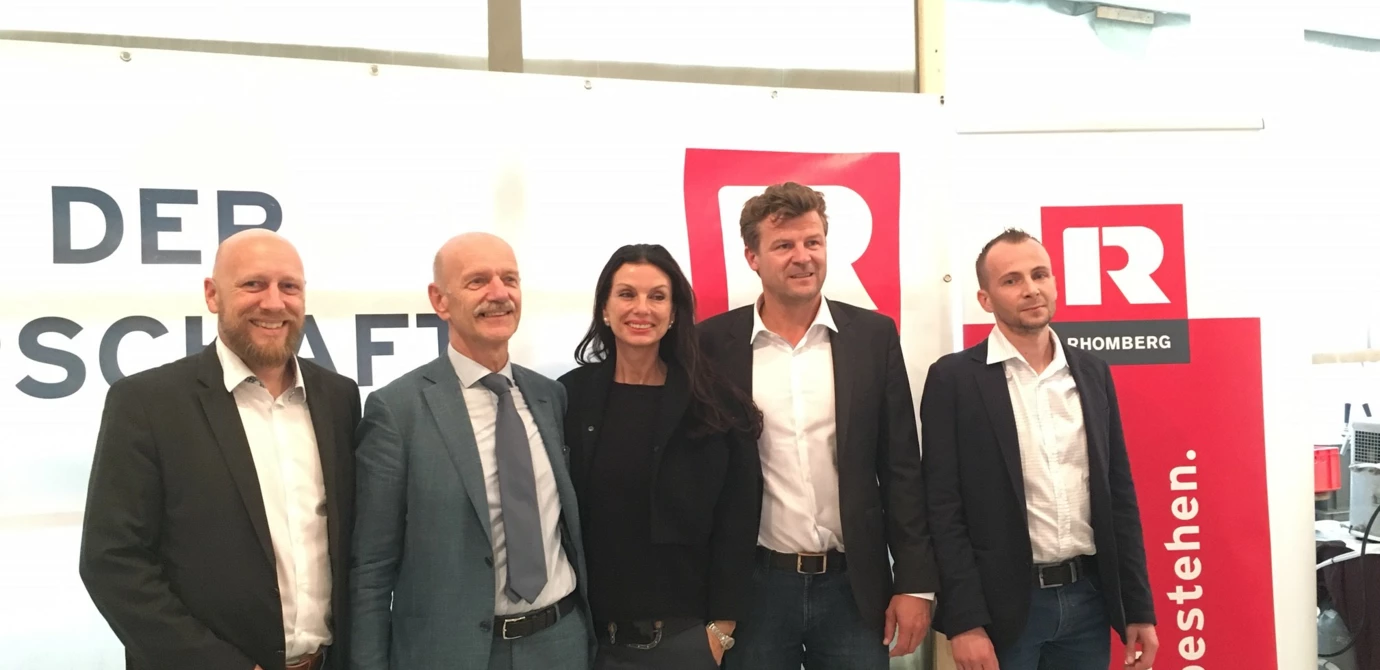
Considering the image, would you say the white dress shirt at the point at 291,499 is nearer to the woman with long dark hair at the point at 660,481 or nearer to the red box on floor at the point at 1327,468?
the woman with long dark hair at the point at 660,481

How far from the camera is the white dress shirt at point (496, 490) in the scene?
1.86 meters

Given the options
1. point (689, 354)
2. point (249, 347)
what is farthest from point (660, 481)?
point (249, 347)

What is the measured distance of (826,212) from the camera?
280cm

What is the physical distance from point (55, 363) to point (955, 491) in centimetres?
245

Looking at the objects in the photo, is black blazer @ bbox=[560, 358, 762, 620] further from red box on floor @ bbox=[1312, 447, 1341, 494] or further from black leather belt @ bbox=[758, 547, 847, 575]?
red box on floor @ bbox=[1312, 447, 1341, 494]

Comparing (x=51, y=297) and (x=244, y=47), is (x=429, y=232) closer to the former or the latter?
(x=244, y=47)

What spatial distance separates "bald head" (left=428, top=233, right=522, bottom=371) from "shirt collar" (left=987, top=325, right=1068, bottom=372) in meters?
1.27

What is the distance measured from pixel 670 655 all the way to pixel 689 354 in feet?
2.31

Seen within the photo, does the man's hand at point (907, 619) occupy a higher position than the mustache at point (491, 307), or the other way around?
the mustache at point (491, 307)

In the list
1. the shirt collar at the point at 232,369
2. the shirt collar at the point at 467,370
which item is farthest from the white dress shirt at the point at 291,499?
the shirt collar at the point at 467,370

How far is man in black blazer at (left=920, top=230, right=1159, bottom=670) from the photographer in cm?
217

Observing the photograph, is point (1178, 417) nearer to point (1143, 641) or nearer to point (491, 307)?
point (1143, 641)

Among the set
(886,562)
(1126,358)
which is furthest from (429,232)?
(1126,358)

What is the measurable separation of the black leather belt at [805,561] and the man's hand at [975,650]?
0.35 meters
